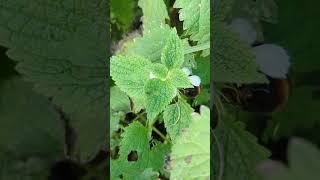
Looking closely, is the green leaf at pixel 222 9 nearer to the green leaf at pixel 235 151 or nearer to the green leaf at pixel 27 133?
the green leaf at pixel 235 151

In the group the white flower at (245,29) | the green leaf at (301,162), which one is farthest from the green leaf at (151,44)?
the green leaf at (301,162)

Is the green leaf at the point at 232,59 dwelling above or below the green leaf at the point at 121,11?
below

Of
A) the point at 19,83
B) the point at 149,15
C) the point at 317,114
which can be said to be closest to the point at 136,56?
the point at 149,15

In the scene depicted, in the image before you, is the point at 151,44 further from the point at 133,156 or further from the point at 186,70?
the point at 133,156

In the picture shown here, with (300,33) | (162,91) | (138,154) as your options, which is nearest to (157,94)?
(162,91)

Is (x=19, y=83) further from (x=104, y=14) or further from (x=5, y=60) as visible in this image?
(x=104, y=14)

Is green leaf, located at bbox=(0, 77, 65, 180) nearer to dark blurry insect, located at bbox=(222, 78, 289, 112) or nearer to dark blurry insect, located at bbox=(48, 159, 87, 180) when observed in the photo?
dark blurry insect, located at bbox=(48, 159, 87, 180)
